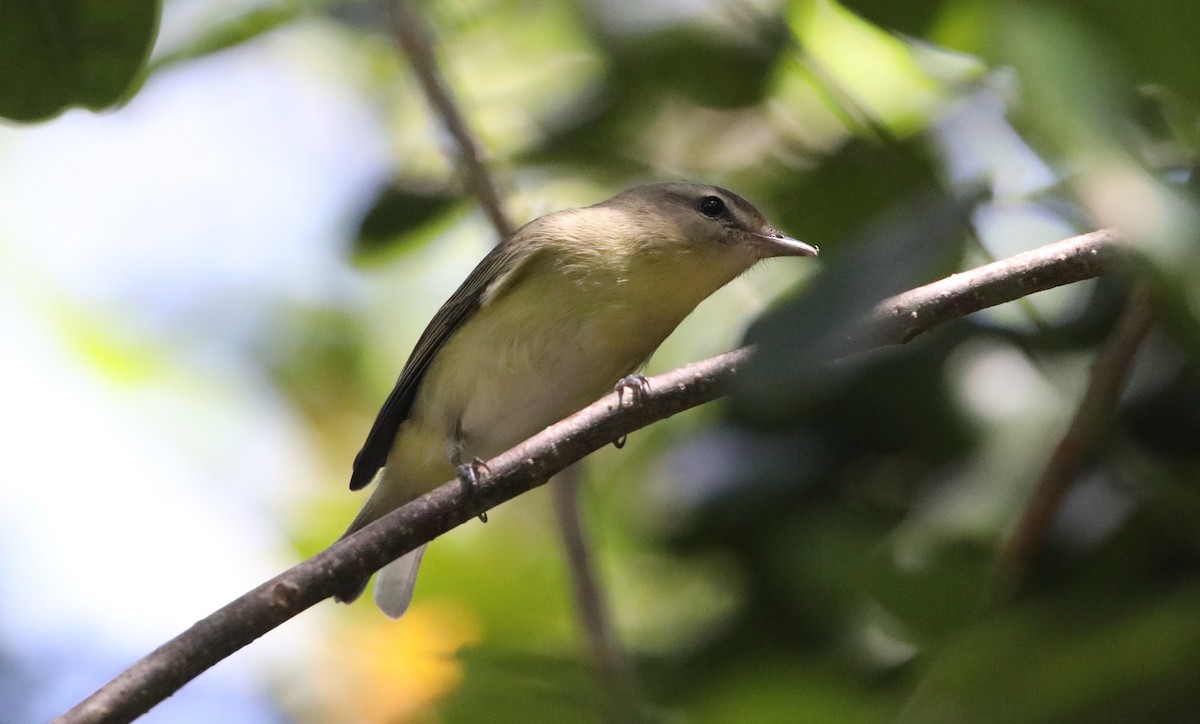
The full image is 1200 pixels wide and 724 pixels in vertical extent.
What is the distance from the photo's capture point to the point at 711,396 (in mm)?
2021

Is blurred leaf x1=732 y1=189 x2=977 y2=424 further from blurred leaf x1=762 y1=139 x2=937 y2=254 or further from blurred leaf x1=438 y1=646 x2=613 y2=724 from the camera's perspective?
blurred leaf x1=762 y1=139 x2=937 y2=254

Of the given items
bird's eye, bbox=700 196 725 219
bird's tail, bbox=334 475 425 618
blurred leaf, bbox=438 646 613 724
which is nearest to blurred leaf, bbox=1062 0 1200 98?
blurred leaf, bbox=438 646 613 724

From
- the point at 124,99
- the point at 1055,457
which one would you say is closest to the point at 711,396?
the point at 1055,457

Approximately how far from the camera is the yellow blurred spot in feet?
10.2

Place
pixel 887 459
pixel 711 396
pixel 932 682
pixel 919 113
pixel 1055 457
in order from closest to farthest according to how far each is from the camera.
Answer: pixel 932 682 < pixel 711 396 < pixel 1055 457 < pixel 887 459 < pixel 919 113

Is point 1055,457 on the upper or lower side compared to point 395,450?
upper

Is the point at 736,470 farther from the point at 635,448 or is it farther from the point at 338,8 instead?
the point at 338,8

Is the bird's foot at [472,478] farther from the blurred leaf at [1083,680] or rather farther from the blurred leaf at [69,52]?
the blurred leaf at [69,52]

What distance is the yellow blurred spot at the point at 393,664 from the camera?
3.11 m

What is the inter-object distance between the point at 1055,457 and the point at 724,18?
166cm

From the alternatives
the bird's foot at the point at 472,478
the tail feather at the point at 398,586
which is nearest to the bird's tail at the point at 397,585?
the tail feather at the point at 398,586

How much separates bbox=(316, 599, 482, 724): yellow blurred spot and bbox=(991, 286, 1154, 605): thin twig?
4.10ft

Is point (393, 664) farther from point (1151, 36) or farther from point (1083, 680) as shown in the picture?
point (1151, 36)

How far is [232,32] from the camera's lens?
3205 millimetres
